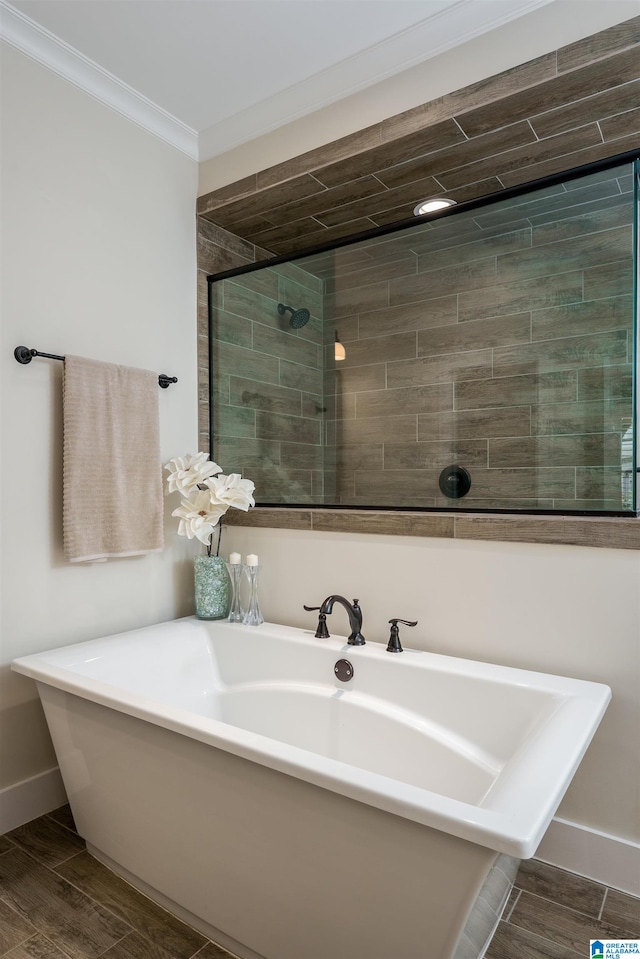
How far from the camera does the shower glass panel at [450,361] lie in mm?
1860

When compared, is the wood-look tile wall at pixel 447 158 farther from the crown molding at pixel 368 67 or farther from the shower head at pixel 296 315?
the shower head at pixel 296 315

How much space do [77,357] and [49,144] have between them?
2.46 ft

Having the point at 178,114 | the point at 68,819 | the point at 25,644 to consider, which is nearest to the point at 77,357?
the point at 25,644

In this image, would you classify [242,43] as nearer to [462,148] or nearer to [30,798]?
[462,148]

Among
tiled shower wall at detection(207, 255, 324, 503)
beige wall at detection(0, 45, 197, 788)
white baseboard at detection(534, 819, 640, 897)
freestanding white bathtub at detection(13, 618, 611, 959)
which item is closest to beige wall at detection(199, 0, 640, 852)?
white baseboard at detection(534, 819, 640, 897)

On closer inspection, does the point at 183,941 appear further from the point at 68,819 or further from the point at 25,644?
the point at 25,644

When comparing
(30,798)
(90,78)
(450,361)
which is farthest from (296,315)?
(30,798)

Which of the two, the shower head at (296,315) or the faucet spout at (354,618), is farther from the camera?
the shower head at (296,315)

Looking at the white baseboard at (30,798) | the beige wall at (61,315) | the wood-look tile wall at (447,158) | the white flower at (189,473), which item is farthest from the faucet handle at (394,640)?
the white baseboard at (30,798)

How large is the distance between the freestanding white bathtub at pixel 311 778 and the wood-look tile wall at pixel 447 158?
1.75ft

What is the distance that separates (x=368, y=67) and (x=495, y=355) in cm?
113

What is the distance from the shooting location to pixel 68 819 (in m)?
2.03

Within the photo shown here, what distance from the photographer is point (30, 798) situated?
6.62 feet

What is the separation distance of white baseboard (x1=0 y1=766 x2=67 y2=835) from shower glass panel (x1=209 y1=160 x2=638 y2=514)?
132cm
